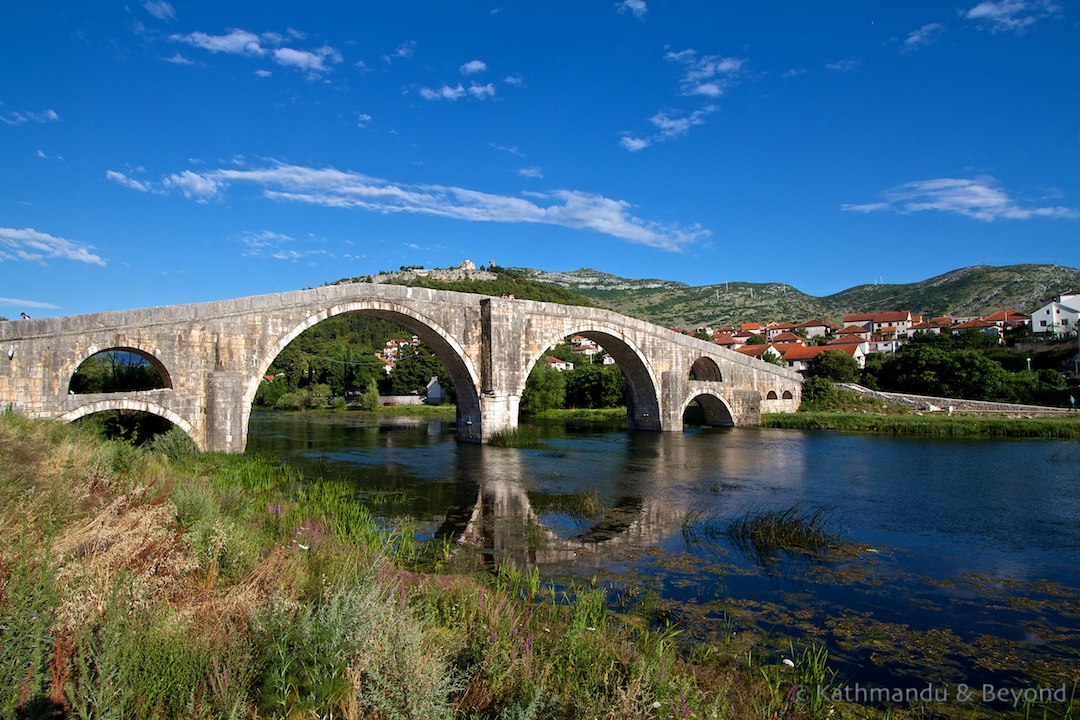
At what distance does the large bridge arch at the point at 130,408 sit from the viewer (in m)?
14.9

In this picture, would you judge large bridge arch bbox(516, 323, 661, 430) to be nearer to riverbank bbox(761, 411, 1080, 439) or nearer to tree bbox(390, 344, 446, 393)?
riverbank bbox(761, 411, 1080, 439)

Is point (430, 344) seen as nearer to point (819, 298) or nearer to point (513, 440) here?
point (513, 440)

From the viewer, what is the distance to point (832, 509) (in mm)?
11820

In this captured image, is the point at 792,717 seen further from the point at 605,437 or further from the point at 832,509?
the point at 605,437

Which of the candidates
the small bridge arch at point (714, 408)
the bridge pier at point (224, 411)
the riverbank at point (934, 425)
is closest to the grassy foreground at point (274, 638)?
the bridge pier at point (224, 411)

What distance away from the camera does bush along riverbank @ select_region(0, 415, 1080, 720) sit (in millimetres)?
2783

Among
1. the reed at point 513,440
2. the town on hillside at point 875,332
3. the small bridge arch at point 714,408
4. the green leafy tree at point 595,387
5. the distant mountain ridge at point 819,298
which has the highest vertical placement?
the distant mountain ridge at point 819,298

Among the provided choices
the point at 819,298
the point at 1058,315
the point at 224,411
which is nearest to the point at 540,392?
the point at 224,411

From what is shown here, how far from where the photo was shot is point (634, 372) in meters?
31.0

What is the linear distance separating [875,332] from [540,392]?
53.1 m

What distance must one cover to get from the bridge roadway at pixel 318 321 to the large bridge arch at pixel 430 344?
4 cm

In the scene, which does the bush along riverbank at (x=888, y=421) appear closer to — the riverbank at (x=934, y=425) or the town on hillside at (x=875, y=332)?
the riverbank at (x=934, y=425)

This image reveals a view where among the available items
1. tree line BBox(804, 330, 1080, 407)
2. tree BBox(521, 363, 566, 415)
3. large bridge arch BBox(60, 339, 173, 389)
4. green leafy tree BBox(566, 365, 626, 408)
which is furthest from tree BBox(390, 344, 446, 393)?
large bridge arch BBox(60, 339, 173, 389)

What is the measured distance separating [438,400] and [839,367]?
103 ft
